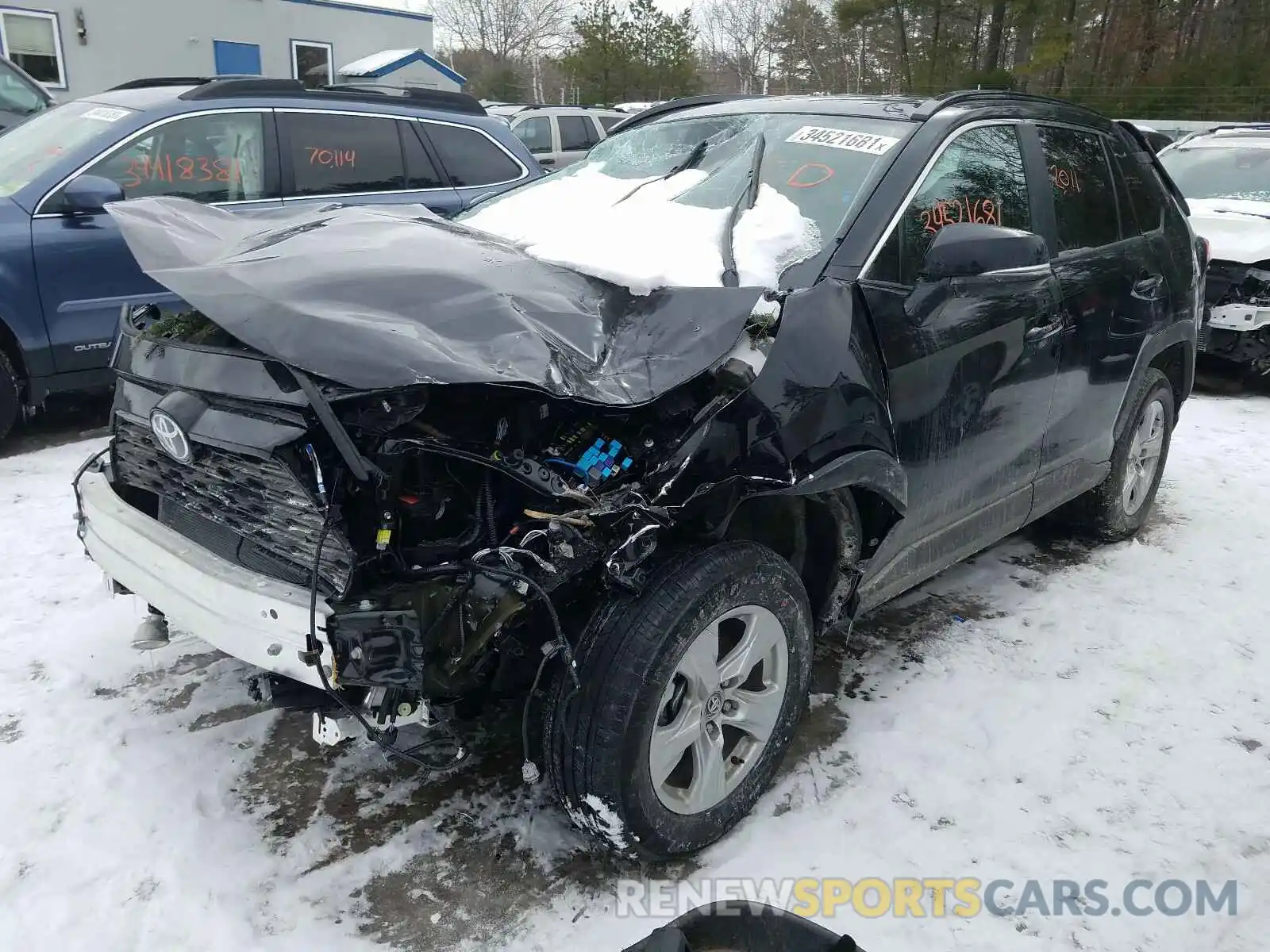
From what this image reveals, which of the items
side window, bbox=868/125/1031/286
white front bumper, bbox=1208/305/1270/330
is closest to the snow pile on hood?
side window, bbox=868/125/1031/286

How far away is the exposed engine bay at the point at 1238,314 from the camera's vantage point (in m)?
7.07

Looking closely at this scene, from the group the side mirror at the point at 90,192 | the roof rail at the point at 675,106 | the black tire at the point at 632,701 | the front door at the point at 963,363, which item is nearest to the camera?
the black tire at the point at 632,701

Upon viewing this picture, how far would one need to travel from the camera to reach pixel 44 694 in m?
3.10

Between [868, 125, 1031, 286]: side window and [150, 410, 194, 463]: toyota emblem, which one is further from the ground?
[868, 125, 1031, 286]: side window

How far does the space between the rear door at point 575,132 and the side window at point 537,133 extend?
0.63ft

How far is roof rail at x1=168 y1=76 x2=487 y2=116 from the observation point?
5.70m

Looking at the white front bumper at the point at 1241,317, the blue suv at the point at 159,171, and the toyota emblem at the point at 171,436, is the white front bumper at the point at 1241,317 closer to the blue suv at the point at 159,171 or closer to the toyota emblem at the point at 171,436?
the blue suv at the point at 159,171

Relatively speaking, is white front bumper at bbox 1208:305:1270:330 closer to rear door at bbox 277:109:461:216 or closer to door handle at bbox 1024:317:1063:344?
door handle at bbox 1024:317:1063:344

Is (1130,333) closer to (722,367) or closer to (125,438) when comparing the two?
(722,367)

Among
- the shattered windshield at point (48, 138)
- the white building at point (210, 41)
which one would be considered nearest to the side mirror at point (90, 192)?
the shattered windshield at point (48, 138)

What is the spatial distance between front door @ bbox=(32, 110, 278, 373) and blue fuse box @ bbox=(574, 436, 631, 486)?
3.73 metres

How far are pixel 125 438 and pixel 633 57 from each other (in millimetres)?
27053

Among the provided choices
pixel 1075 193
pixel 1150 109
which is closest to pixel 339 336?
pixel 1075 193

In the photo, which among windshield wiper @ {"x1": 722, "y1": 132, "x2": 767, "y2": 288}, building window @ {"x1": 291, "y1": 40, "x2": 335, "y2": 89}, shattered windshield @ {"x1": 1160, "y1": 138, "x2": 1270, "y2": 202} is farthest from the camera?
building window @ {"x1": 291, "y1": 40, "x2": 335, "y2": 89}
